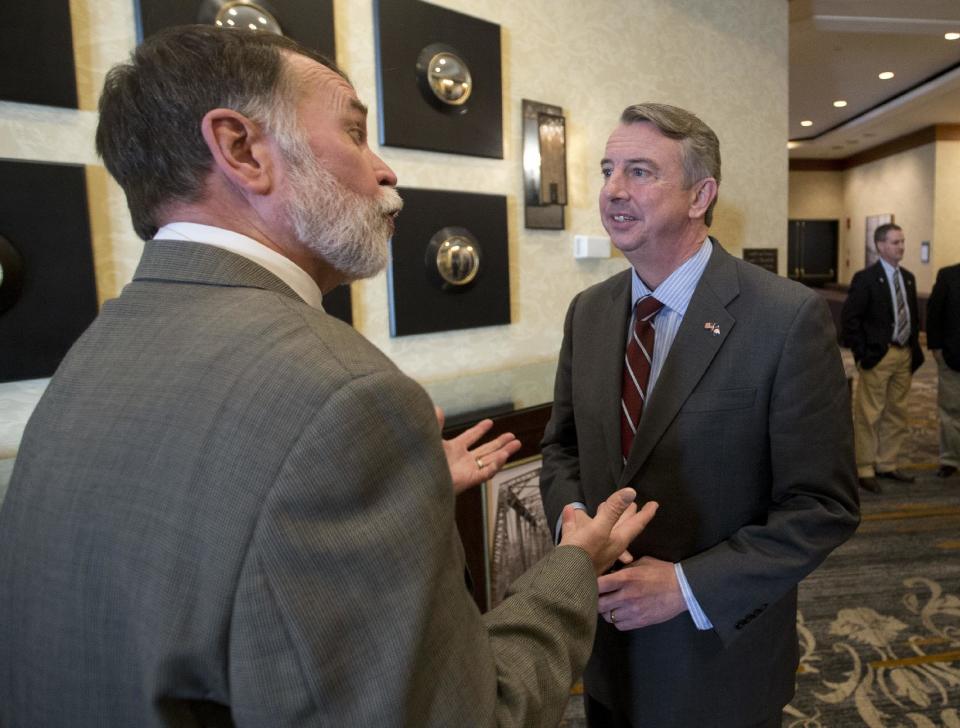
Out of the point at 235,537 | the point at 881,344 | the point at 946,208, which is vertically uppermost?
the point at 946,208

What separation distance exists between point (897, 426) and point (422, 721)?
4.75 metres

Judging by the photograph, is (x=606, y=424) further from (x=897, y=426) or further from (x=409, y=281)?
(x=897, y=426)

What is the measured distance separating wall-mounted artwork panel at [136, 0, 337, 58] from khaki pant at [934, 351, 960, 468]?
176 inches

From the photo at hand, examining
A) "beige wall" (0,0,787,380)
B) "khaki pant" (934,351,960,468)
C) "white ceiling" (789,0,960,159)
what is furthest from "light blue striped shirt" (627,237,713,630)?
"khaki pant" (934,351,960,468)

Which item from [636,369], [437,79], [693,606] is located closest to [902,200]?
[437,79]

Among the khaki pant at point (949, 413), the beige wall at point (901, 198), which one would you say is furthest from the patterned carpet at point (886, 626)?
the beige wall at point (901, 198)

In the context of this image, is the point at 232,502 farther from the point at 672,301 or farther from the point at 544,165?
the point at 544,165

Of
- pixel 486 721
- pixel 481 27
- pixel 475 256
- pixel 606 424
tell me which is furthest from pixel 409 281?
pixel 486 721

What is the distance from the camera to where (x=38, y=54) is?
1473 mm

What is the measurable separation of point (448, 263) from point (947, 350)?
3746mm

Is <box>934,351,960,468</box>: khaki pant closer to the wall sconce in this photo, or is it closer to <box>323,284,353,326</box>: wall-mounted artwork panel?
the wall sconce

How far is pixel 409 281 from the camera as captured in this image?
2242mm

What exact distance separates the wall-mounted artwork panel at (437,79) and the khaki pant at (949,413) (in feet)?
12.6

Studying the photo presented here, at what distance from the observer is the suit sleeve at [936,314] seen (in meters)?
4.21
